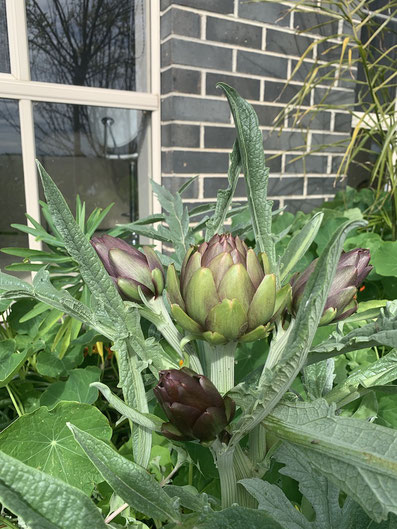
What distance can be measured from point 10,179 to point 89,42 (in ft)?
1.76

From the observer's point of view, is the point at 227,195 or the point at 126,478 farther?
the point at 227,195

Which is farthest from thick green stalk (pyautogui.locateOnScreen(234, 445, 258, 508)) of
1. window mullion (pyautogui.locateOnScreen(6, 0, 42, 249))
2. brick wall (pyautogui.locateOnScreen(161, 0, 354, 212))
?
brick wall (pyautogui.locateOnScreen(161, 0, 354, 212))

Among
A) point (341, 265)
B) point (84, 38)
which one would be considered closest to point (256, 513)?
point (341, 265)

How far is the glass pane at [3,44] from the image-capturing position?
133cm

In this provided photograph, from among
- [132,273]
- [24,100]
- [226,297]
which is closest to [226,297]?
[226,297]

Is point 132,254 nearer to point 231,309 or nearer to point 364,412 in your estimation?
point 231,309

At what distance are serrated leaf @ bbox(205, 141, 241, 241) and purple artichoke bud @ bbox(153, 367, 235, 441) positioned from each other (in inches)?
6.5

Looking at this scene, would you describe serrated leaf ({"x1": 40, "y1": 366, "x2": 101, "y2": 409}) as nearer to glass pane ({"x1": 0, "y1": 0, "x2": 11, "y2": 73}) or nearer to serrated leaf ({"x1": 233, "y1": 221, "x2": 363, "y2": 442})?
serrated leaf ({"x1": 233, "y1": 221, "x2": 363, "y2": 442})

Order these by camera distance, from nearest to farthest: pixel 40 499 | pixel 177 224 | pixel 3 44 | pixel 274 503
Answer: pixel 40 499
pixel 274 503
pixel 177 224
pixel 3 44

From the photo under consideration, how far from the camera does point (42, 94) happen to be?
4.60 ft

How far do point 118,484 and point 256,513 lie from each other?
9cm

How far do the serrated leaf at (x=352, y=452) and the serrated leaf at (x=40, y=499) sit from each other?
12 centimetres

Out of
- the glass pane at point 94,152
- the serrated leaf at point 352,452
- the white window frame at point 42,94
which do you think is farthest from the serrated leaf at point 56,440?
the glass pane at point 94,152

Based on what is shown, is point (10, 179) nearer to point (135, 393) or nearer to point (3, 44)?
point (3, 44)
